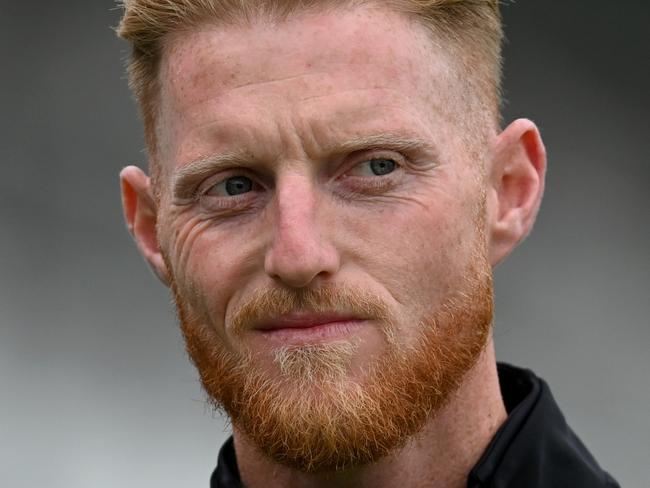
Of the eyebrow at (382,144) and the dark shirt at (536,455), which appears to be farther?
the dark shirt at (536,455)

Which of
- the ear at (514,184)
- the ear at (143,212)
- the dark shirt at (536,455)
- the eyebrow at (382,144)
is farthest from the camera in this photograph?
the ear at (143,212)

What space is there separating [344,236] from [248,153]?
0.84 feet

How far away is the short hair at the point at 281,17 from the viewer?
109 inches

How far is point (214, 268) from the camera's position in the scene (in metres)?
2.78

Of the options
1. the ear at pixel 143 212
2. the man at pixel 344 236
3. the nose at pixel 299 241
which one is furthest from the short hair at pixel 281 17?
the nose at pixel 299 241

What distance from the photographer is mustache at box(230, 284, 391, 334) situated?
8.66 ft

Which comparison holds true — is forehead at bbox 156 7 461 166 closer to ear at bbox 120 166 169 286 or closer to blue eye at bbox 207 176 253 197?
blue eye at bbox 207 176 253 197

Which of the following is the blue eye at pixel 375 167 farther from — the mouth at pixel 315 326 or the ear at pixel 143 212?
the ear at pixel 143 212

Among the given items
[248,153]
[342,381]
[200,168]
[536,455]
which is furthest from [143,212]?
[536,455]

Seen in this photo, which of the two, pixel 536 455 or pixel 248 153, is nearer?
pixel 248 153

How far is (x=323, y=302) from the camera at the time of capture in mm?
2637

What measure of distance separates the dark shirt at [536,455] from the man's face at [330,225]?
0.58 ft

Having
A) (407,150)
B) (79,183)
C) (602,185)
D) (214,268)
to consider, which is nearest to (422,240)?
(407,150)

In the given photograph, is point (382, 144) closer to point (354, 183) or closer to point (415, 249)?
point (354, 183)
